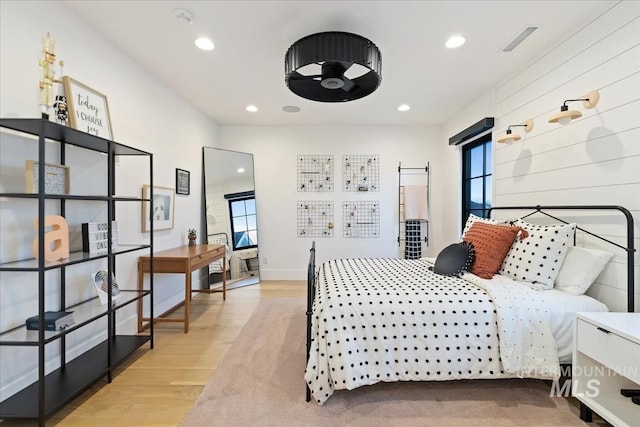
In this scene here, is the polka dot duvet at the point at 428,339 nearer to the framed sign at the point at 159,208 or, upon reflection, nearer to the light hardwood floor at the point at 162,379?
the light hardwood floor at the point at 162,379

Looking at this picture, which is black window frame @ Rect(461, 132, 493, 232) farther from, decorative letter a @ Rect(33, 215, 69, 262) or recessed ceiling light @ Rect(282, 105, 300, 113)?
decorative letter a @ Rect(33, 215, 69, 262)

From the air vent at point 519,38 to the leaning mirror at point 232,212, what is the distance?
149 inches

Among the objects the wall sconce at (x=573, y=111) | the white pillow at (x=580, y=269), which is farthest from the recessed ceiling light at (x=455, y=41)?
the white pillow at (x=580, y=269)

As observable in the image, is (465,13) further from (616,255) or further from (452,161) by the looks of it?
(452,161)

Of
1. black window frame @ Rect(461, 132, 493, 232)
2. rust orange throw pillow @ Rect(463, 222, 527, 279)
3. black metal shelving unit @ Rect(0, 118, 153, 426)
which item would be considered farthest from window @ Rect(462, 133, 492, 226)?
black metal shelving unit @ Rect(0, 118, 153, 426)

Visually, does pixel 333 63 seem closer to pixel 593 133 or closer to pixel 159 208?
pixel 593 133

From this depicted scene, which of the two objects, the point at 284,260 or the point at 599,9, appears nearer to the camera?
the point at 599,9

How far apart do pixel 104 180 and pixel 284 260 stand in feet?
10.3

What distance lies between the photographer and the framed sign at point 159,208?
3139 mm

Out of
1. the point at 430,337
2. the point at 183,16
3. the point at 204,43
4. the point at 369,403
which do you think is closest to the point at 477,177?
the point at 430,337

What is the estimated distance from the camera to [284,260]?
17.4 ft

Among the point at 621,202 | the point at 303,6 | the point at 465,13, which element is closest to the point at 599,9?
the point at 465,13

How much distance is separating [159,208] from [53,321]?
1797 mm

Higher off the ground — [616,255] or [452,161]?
[452,161]
